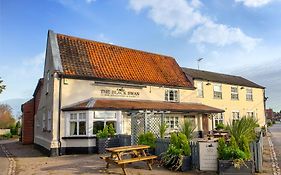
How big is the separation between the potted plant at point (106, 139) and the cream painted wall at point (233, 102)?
1346 centimetres

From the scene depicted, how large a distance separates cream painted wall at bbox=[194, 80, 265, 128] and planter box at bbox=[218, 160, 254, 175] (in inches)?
732

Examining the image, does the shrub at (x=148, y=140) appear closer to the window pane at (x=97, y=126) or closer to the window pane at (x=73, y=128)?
the window pane at (x=97, y=126)

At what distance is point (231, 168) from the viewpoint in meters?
9.40

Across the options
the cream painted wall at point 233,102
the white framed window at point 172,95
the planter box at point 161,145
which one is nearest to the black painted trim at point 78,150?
the planter box at point 161,145

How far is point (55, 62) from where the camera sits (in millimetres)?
18438

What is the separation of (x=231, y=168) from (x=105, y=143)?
9.20m

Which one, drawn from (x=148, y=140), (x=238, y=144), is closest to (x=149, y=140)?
(x=148, y=140)

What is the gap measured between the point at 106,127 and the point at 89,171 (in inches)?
269

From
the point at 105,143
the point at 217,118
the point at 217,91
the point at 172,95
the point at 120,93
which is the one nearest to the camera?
the point at 105,143

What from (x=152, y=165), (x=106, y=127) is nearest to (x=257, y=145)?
(x=152, y=165)

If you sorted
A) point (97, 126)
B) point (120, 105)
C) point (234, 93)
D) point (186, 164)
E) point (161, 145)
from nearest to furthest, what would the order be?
1. point (186, 164)
2. point (161, 145)
3. point (97, 126)
4. point (120, 105)
5. point (234, 93)

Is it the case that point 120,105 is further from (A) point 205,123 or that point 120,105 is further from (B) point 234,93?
(B) point 234,93

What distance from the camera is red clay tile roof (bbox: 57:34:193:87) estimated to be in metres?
19.8

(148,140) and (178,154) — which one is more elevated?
(148,140)
